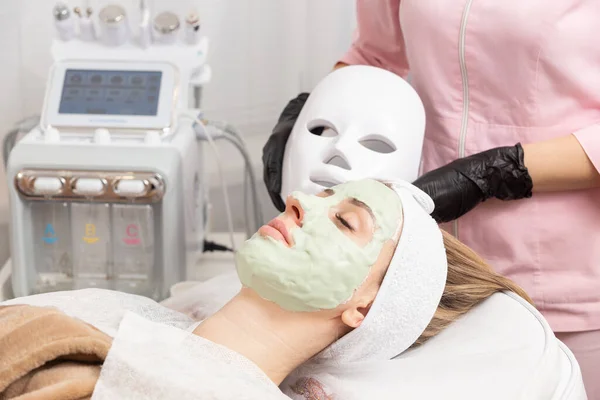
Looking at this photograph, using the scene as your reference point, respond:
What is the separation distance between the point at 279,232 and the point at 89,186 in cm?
55

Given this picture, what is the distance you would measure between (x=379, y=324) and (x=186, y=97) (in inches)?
31.3

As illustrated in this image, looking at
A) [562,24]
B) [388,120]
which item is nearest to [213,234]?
[388,120]

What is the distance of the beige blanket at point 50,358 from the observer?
1031 mm

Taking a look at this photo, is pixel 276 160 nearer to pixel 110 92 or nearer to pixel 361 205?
pixel 361 205

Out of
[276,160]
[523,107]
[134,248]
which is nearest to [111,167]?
[134,248]

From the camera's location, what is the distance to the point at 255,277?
1150 millimetres

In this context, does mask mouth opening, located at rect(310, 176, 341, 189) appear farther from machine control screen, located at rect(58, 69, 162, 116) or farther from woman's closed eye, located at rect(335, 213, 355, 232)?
machine control screen, located at rect(58, 69, 162, 116)

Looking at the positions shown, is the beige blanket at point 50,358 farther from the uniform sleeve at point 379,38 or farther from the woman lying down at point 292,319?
the uniform sleeve at point 379,38

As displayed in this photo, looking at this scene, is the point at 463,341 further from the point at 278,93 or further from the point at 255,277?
the point at 278,93

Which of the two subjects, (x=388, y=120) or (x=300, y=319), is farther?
(x=388, y=120)

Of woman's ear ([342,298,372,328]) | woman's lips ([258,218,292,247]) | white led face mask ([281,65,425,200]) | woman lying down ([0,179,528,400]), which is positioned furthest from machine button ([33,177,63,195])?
woman's ear ([342,298,372,328])

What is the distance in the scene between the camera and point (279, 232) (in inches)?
46.3

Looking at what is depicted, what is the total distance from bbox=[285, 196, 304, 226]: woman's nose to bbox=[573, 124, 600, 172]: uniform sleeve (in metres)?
0.51

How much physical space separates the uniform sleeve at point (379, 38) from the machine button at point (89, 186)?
561 millimetres
